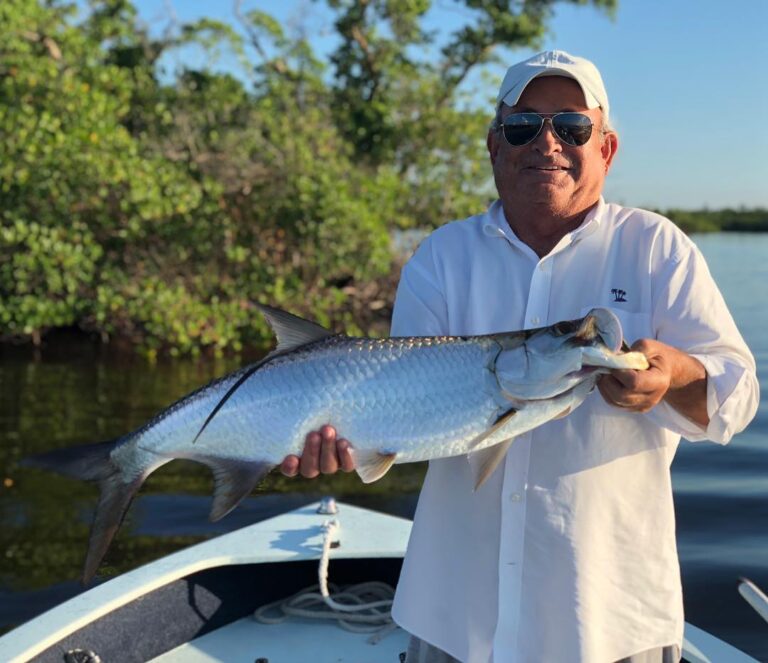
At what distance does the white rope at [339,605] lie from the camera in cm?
412

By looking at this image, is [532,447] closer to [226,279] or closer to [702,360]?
[702,360]

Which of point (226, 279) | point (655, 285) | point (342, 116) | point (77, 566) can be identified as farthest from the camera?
point (342, 116)

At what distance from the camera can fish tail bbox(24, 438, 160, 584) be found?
2.71 metres

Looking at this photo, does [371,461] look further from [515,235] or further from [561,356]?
[515,235]

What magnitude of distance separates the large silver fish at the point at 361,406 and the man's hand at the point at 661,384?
2.4 inches

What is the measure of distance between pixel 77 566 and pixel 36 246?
7.53m

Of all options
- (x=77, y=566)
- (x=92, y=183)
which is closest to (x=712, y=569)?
(x=77, y=566)

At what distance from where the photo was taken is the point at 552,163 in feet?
8.02

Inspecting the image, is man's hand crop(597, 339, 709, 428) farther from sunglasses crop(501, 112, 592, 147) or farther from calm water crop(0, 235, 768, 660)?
calm water crop(0, 235, 768, 660)

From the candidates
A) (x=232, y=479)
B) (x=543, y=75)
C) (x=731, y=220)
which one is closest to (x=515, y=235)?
(x=543, y=75)

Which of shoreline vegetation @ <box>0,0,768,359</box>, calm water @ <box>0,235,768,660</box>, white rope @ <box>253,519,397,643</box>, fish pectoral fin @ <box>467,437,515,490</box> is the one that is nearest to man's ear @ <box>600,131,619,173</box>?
fish pectoral fin @ <box>467,437,515,490</box>

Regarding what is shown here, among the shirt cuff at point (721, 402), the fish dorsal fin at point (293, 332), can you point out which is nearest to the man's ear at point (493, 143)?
the fish dorsal fin at point (293, 332)

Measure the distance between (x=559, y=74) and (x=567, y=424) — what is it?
946mm

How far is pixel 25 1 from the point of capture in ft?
52.0
